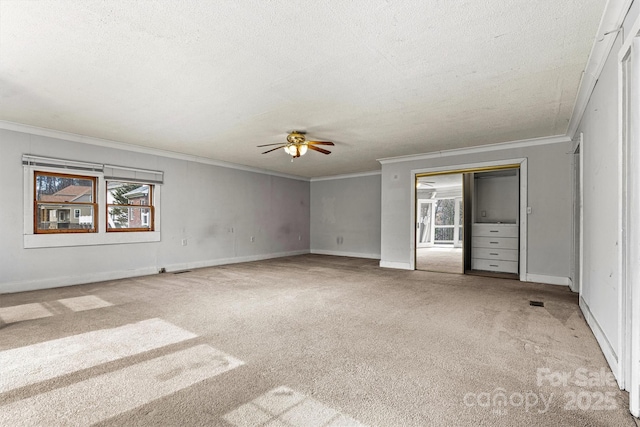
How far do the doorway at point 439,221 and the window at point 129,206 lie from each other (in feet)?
20.6

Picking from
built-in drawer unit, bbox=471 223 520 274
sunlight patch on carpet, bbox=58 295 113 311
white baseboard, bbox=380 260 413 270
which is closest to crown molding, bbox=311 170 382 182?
white baseboard, bbox=380 260 413 270

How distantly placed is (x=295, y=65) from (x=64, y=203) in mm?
4783

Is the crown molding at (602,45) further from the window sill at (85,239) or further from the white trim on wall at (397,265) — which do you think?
the window sill at (85,239)

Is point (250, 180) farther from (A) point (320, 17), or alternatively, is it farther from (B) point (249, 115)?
(A) point (320, 17)

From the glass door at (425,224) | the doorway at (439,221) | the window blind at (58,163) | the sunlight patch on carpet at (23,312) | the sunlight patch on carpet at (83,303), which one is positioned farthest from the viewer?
the glass door at (425,224)

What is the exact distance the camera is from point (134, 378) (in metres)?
2.12

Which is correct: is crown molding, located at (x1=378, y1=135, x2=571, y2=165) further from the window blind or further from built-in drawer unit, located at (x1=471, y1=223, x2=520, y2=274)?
the window blind

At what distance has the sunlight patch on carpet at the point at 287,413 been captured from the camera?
1656 millimetres

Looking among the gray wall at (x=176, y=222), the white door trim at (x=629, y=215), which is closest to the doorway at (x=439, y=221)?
the gray wall at (x=176, y=222)

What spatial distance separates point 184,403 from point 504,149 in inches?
245

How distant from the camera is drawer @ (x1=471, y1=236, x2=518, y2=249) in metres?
6.36

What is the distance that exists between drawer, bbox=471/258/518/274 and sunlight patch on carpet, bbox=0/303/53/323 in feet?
24.0

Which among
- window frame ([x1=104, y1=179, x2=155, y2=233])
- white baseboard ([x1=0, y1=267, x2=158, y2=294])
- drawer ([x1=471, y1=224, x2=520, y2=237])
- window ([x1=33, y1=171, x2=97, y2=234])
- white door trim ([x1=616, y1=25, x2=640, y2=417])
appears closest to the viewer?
white door trim ([x1=616, y1=25, x2=640, y2=417])

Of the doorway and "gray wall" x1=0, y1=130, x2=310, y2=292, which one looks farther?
the doorway
